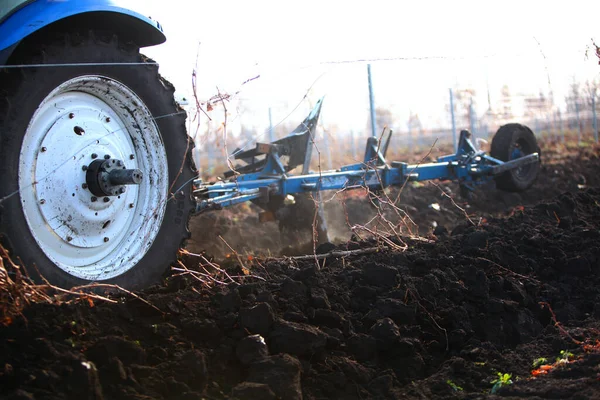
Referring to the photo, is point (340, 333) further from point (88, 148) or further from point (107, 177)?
point (88, 148)

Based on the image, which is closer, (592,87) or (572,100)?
(592,87)

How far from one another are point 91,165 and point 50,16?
82cm

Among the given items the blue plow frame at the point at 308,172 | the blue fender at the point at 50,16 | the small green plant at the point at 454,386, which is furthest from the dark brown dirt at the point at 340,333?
the blue fender at the point at 50,16

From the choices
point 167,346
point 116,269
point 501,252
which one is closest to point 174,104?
point 116,269

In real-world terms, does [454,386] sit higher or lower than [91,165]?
lower

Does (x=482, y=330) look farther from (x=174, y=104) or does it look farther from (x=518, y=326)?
(x=174, y=104)

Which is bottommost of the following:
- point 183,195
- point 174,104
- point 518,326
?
point 518,326

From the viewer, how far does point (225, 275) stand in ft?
13.8

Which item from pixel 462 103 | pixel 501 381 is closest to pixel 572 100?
pixel 462 103

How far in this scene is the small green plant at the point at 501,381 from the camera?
3045mm

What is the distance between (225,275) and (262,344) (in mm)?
1199

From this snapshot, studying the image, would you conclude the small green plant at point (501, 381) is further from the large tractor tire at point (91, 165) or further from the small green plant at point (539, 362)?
the large tractor tire at point (91, 165)

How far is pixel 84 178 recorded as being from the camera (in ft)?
11.8

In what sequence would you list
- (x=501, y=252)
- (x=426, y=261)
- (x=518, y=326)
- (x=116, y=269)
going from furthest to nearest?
(x=501, y=252) < (x=426, y=261) < (x=518, y=326) < (x=116, y=269)
